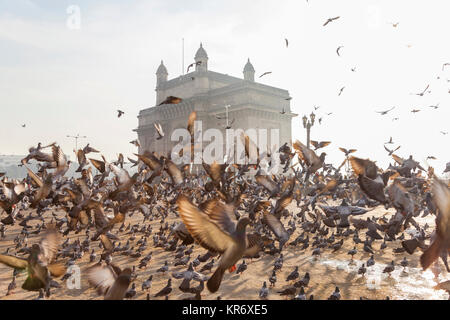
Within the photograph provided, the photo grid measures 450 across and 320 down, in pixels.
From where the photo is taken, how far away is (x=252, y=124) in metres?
47.8

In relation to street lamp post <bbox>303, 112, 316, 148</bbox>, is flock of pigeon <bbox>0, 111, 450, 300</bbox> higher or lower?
lower

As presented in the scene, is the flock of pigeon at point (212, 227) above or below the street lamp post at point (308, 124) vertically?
below

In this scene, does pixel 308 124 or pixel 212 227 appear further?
pixel 308 124

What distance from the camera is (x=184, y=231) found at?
4.60 meters

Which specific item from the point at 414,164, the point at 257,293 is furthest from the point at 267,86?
the point at 257,293

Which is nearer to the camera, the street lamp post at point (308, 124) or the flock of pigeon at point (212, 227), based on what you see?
the flock of pigeon at point (212, 227)

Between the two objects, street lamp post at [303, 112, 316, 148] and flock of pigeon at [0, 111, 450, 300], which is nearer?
flock of pigeon at [0, 111, 450, 300]
